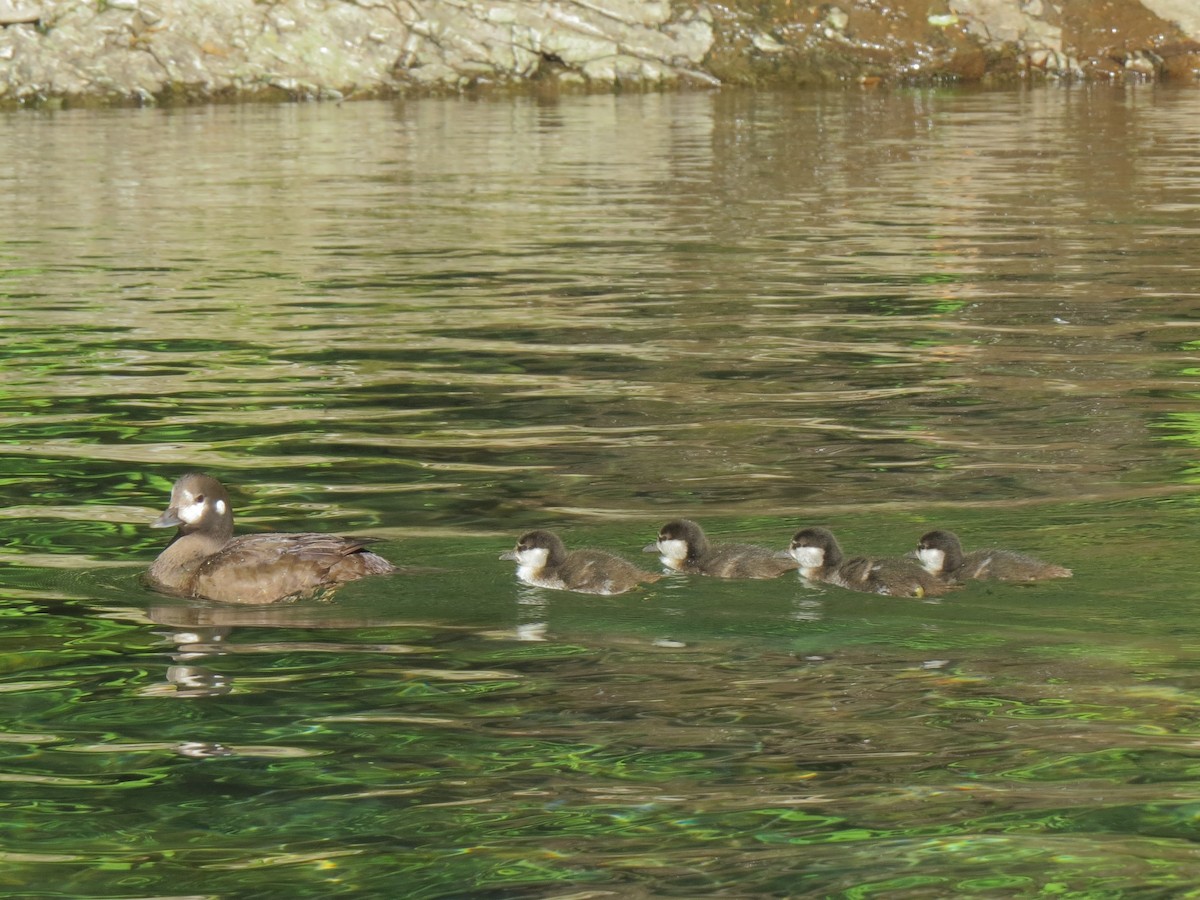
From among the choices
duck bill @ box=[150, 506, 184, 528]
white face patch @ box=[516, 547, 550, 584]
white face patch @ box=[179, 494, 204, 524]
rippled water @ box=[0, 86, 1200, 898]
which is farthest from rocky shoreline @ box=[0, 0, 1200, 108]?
white face patch @ box=[516, 547, 550, 584]

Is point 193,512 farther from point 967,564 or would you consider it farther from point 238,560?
point 967,564

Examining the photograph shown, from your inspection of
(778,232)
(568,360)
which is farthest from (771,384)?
(778,232)

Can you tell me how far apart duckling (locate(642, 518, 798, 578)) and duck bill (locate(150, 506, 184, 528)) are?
2016mm

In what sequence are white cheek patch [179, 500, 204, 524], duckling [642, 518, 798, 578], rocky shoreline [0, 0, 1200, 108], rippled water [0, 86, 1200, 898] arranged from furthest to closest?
rocky shoreline [0, 0, 1200, 108] < white cheek patch [179, 500, 204, 524] < duckling [642, 518, 798, 578] < rippled water [0, 86, 1200, 898]

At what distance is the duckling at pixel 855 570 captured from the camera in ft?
24.9

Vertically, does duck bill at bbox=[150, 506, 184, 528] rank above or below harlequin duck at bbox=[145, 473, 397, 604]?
above

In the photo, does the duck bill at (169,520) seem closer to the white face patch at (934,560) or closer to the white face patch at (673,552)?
the white face patch at (673,552)

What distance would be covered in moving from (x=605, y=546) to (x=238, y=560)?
5.39 ft

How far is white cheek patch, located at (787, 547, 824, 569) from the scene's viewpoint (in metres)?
7.71

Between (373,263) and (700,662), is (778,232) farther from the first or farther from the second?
(700,662)

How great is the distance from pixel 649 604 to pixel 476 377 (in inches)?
190

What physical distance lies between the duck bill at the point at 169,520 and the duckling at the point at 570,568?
143cm

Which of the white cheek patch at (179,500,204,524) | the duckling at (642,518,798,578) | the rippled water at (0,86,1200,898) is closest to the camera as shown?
the rippled water at (0,86,1200,898)

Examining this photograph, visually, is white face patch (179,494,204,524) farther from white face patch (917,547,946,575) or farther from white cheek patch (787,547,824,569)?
white face patch (917,547,946,575)
